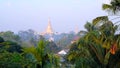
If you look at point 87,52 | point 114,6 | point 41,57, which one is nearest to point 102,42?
point 87,52

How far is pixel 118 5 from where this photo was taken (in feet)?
59.3

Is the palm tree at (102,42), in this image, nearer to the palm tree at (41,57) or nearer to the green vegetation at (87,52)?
the green vegetation at (87,52)

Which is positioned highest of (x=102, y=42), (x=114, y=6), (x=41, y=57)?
(x=114, y=6)

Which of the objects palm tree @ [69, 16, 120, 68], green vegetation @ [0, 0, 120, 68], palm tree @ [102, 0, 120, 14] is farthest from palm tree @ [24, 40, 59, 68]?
palm tree @ [102, 0, 120, 14]

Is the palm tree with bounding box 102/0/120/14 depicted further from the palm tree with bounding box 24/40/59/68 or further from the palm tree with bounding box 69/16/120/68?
the palm tree with bounding box 24/40/59/68

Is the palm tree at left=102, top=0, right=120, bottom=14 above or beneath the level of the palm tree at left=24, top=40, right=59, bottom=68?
above

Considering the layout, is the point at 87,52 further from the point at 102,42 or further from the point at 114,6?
the point at 114,6

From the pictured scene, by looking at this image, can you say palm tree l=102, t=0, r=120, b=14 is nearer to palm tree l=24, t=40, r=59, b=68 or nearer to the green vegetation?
the green vegetation

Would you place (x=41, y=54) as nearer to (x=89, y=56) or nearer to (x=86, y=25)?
(x=89, y=56)

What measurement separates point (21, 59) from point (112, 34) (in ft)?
21.7

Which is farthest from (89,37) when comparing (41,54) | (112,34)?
(41,54)

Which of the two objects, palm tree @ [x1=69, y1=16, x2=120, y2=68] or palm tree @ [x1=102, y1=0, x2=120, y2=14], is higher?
palm tree @ [x1=102, y1=0, x2=120, y2=14]

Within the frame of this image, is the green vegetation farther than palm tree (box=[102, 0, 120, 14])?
No

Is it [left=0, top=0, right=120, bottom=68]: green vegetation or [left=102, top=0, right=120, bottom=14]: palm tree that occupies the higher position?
[left=102, top=0, right=120, bottom=14]: palm tree
